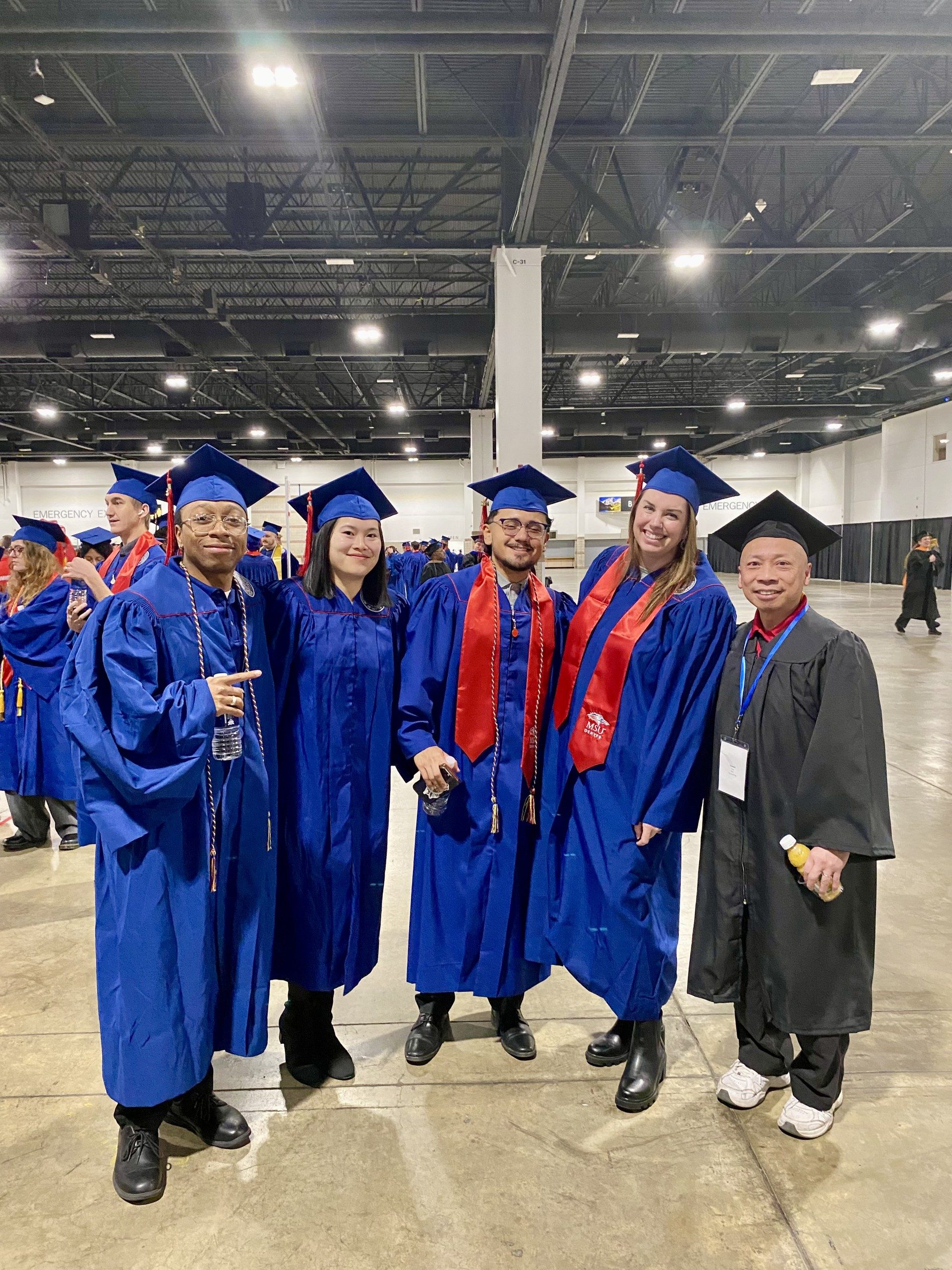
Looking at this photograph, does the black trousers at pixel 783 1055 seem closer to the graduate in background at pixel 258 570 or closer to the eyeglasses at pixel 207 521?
the eyeglasses at pixel 207 521

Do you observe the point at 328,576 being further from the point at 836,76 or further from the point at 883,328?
the point at 883,328

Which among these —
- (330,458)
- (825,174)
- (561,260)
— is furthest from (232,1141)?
(330,458)

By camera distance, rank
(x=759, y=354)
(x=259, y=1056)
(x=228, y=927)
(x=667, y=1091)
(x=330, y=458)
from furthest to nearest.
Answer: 1. (x=330, y=458)
2. (x=759, y=354)
3. (x=259, y=1056)
4. (x=667, y=1091)
5. (x=228, y=927)

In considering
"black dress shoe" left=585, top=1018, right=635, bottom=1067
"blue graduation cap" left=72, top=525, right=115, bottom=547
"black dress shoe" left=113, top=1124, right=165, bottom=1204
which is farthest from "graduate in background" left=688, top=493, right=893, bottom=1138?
"blue graduation cap" left=72, top=525, right=115, bottom=547

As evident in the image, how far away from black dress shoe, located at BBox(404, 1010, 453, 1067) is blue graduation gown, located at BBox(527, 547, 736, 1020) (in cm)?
56

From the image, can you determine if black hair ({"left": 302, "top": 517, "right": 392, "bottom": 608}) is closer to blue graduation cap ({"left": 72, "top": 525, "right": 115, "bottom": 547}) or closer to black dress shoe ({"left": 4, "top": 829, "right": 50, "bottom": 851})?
black dress shoe ({"left": 4, "top": 829, "right": 50, "bottom": 851})

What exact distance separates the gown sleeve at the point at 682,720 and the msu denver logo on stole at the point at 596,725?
0.36ft

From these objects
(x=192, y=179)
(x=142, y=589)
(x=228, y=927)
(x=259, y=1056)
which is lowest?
(x=259, y=1056)

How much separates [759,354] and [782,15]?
1298cm

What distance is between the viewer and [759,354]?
17.7 meters

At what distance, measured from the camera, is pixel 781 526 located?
6.75ft

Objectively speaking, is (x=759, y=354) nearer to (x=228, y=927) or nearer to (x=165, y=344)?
(x=165, y=344)

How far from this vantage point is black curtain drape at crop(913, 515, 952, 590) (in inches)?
860

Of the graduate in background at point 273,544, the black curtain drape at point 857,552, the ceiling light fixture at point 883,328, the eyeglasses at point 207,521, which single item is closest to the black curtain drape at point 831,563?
the black curtain drape at point 857,552
